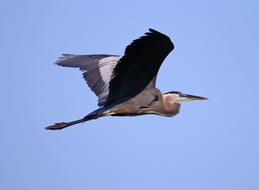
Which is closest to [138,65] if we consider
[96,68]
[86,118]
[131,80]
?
[131,80]

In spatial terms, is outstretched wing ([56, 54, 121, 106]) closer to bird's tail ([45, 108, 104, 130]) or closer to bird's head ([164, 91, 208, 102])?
bird's tail ([45, 108, 104, 130])

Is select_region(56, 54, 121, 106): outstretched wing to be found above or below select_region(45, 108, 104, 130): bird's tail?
above

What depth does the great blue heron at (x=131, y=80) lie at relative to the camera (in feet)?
25.3

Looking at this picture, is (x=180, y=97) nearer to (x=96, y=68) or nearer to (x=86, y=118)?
(x=96, y=68)

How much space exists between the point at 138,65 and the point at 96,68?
5.67ft

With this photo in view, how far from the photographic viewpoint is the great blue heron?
25.3 feet

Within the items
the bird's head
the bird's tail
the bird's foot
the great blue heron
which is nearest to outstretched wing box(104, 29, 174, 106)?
the great blue heron

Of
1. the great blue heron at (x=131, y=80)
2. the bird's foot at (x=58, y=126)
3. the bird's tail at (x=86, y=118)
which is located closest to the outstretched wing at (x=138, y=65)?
the great blue heron at (x=131, y=80)

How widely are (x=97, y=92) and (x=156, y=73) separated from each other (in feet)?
3.96

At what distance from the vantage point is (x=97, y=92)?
932 centimetres

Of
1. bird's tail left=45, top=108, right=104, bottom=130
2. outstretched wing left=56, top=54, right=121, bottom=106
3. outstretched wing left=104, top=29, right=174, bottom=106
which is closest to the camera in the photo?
outstretched wing left=104, top=29, right=174, bottom=106

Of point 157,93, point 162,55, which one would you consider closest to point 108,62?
point 157,93

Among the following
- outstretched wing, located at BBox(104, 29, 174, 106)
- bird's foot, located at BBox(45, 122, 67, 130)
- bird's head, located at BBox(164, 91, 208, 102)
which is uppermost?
outstretched wing, located at BBox(104, 29, 174, 106)

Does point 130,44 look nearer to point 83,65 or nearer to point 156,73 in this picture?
point 156,73
